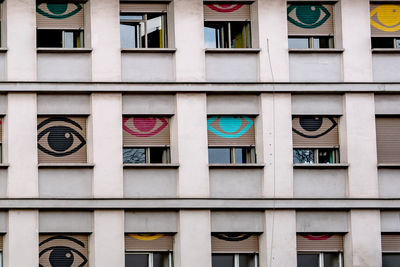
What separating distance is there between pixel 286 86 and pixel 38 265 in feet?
25.8

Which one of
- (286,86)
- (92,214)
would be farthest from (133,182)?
(286,86)

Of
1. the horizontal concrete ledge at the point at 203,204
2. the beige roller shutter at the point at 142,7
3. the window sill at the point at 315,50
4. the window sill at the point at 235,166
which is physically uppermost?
the beige roller shutter at the point at 142,7

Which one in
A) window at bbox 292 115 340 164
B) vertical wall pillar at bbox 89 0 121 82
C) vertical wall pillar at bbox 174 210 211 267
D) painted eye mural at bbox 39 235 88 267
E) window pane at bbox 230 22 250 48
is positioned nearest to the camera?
painted eye mural at bbox 39 235 88 267

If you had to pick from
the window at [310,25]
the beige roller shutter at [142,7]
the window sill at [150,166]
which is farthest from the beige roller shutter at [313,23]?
the window sill at [150,166]

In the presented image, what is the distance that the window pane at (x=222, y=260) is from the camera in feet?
128

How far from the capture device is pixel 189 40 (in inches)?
1545

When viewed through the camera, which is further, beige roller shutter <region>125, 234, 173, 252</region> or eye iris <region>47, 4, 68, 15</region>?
eye iris <region>47, 4, 68, 15</region>

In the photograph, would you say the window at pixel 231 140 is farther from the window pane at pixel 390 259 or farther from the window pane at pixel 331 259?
the window pane at pixel 390 259

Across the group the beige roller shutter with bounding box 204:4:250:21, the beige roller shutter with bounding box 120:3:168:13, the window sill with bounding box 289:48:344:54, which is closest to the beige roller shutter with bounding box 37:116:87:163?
the beige roller shutter with bounding box 120:3:168:13

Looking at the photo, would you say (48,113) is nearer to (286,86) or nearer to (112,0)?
(112,0)

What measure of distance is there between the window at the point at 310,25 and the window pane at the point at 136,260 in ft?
22.3

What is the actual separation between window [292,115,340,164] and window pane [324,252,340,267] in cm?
243

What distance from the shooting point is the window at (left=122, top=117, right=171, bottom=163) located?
1531 inches

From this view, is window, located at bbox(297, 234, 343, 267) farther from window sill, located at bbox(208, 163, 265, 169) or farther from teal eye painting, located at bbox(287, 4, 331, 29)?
teal eye painting, located at bbox(287, 4, 331, 29)
